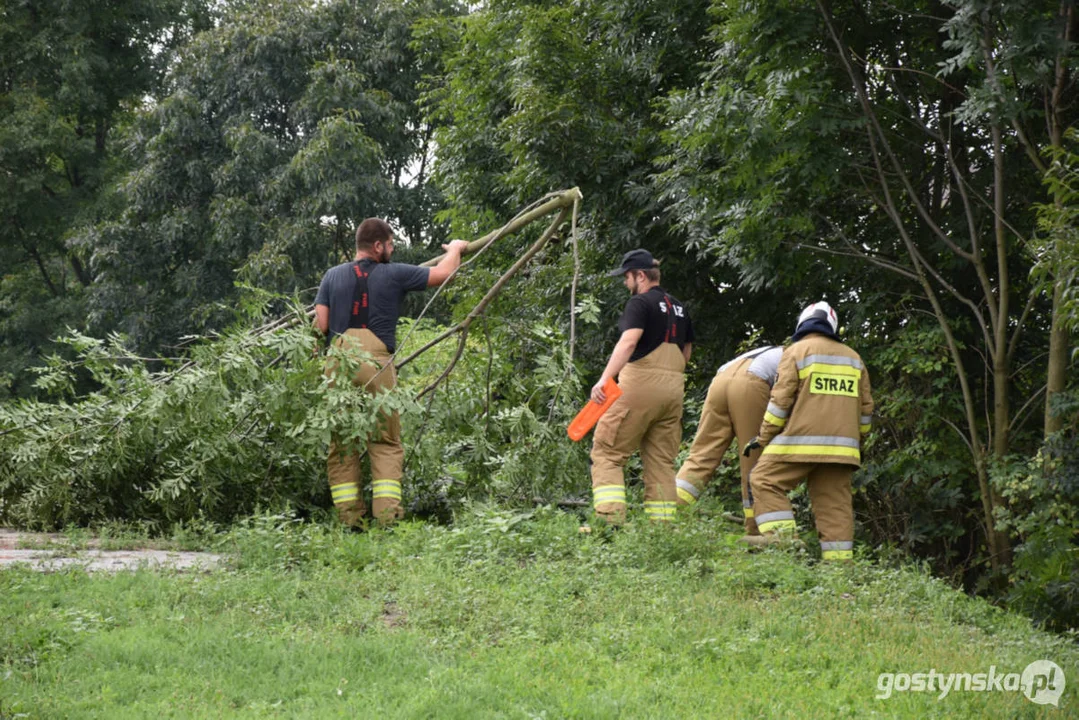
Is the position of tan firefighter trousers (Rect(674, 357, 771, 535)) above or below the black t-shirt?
below

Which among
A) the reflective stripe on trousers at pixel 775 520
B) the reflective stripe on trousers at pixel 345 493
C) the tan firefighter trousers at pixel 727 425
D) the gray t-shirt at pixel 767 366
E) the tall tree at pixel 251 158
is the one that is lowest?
the reflective stripe on trousers at pixel 775 520

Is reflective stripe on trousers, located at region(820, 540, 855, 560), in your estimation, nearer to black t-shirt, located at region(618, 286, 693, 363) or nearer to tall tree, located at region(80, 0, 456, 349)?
black t-shirt, located at region(618, 286, 693, 363)

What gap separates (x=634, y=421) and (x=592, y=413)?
30cm

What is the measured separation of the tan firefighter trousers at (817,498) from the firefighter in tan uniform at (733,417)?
71 cm

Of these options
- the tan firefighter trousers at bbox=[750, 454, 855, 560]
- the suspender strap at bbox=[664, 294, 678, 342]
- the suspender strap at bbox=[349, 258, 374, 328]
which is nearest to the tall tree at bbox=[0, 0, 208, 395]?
the suspender strap at bbox=[349, 258, 374, 328]

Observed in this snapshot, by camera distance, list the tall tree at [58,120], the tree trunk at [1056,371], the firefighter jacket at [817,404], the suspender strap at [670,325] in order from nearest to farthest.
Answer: the firefighter jacket at [817,404] < the suspender strap at [670,325] < the tree trunk at [1056,371] < the tall tree at [58,120]

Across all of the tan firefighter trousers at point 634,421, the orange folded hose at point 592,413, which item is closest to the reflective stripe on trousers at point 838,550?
the tan firefighter trousers at point 634,421

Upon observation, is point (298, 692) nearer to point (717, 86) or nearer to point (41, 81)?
point (717, 86)

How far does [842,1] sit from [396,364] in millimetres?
4880

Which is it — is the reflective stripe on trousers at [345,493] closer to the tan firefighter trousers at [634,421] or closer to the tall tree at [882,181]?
the tan firefighter trousers at [634,421]

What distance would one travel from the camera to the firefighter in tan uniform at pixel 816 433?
7.29m

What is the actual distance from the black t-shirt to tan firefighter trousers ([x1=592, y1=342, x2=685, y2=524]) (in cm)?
A: 6

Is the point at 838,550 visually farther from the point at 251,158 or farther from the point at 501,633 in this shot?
the point at 251,158

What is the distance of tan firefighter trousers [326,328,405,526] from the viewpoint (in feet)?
26.3
